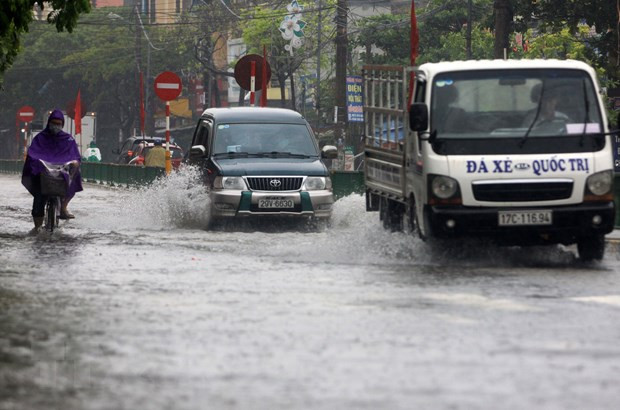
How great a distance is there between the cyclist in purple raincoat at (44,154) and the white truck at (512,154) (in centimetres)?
583

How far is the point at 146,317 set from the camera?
10.1 m

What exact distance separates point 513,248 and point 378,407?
33.6 ft

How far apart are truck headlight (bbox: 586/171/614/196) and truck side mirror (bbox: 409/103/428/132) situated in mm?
1660

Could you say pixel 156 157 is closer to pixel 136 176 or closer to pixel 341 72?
pixel 136 176

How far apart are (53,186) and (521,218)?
734cm

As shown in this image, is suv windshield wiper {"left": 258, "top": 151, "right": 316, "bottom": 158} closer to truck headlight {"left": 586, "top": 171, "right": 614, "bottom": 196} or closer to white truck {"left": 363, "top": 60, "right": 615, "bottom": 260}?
white truck {"left": 363, "top": 60, "right": 615, "bottom": 260}

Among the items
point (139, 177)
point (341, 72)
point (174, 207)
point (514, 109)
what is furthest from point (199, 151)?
point (341, 72)

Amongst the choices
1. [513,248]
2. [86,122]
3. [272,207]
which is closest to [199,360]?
[513,248]

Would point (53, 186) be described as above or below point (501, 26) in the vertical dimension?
below

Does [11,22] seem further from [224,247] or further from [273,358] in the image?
[273,358]

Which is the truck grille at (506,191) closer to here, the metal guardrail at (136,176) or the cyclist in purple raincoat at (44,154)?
the cyclist in purple raincoat at (44,154)

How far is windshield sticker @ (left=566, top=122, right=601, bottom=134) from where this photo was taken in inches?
593

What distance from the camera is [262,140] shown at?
22.0m

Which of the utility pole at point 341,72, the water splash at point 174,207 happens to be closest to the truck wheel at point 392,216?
→ the water splash at point 174,207
